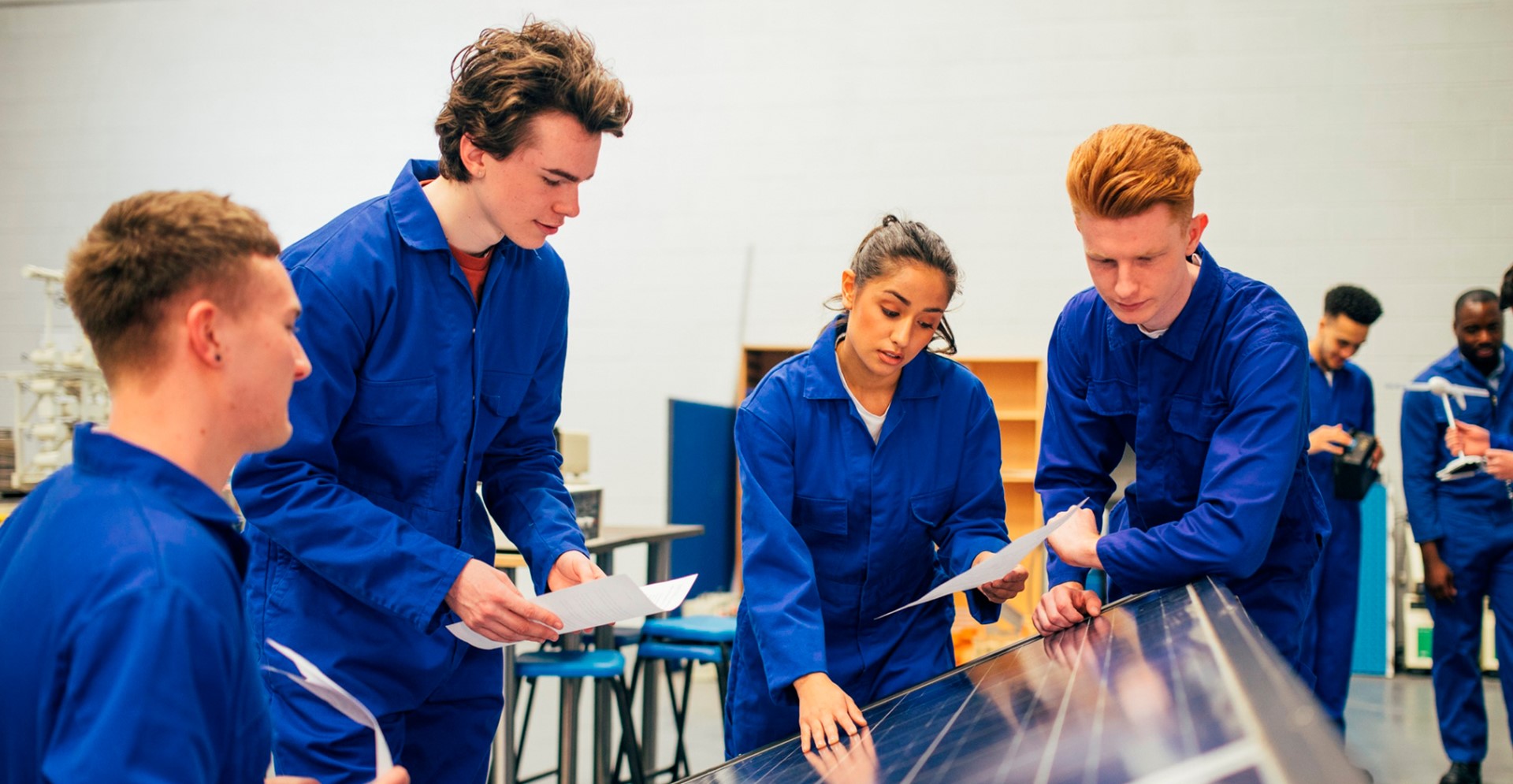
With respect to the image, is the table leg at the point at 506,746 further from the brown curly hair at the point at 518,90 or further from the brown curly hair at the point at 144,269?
the brown curly hair at the point at 144,269

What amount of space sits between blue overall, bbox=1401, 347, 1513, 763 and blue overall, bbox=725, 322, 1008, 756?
106 inches

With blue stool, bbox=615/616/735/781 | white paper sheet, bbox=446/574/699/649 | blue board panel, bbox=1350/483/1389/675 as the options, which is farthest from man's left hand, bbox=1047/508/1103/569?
blue board panel, bbox=1350/483/1389/675

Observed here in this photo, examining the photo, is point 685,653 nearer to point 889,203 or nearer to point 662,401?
point 662,401

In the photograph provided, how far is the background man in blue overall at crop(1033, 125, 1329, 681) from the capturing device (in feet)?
4.58

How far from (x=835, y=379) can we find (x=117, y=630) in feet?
3.80

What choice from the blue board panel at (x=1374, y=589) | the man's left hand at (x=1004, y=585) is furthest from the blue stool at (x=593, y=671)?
the blue board panel at (x=1374, y=589)

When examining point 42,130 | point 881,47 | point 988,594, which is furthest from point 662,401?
point 988,594

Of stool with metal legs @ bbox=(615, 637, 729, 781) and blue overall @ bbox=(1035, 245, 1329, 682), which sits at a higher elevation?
blue overall @ bbox=(1035, 245, 1329, 682)

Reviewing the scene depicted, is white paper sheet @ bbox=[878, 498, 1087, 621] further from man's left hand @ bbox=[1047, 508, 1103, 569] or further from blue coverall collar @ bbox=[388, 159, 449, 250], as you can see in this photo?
blue coverall collar @ bbox=[388, 159, 449, 250]

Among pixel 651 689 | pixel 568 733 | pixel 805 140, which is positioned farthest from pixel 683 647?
pixel 805 140

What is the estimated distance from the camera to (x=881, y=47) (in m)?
6.32

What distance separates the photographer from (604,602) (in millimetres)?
1209

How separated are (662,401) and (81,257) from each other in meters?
5.57

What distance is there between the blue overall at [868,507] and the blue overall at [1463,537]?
2.69 meters
